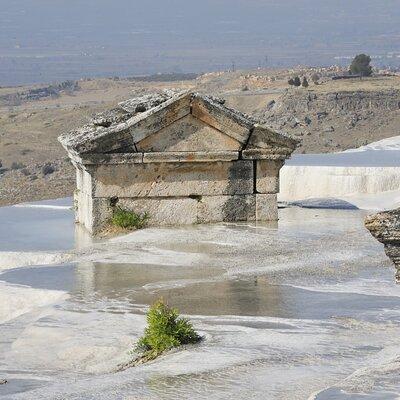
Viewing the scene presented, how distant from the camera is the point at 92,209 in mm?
16062

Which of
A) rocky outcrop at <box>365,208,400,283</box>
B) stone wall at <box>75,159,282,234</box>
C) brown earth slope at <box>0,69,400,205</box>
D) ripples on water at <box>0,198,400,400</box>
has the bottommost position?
brown earth slope at <box>0,69,400,205</box>

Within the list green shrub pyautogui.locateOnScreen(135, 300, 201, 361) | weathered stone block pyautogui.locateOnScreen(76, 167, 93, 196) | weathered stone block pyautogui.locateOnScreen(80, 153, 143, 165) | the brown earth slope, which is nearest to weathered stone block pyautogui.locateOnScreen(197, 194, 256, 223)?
weathered stone block pyautogui.locateOnScreen(80, 153, 143, 165)

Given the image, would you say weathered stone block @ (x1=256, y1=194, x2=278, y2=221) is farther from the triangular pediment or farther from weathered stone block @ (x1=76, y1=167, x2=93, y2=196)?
weathered stone block @ (x1=76, y1=167, x2=93, y2=196)

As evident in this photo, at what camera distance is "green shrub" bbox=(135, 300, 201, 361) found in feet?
33.4

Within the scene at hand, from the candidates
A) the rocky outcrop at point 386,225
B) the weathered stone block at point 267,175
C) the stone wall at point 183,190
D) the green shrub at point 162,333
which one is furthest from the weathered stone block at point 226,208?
the rocky outcrop at point 386,225

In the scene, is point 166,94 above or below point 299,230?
above

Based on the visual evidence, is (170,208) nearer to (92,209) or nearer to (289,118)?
(92,209)

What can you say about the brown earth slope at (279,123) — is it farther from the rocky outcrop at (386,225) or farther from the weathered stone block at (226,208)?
the rocky outcrop at (386,225)

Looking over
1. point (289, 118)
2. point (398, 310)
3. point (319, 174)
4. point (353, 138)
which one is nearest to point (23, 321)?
point (398, 310)

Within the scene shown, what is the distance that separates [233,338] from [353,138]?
53887mm

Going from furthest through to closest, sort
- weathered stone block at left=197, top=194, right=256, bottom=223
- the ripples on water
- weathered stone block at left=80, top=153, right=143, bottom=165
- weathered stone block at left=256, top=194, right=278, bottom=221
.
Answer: weathered stone block at left=256, top=194, right=278, bottom=221
weathered stone block at left=197, top=194, right=256, bottom=223
weathered stone block at left=80, top=153, right=143, bottom=165
the ripples on water

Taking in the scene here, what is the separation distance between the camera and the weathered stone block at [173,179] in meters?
16.0

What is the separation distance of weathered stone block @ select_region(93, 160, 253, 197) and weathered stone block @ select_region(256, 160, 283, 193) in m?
0.10

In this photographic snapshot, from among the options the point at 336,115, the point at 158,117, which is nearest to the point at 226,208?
the point at 158,117
